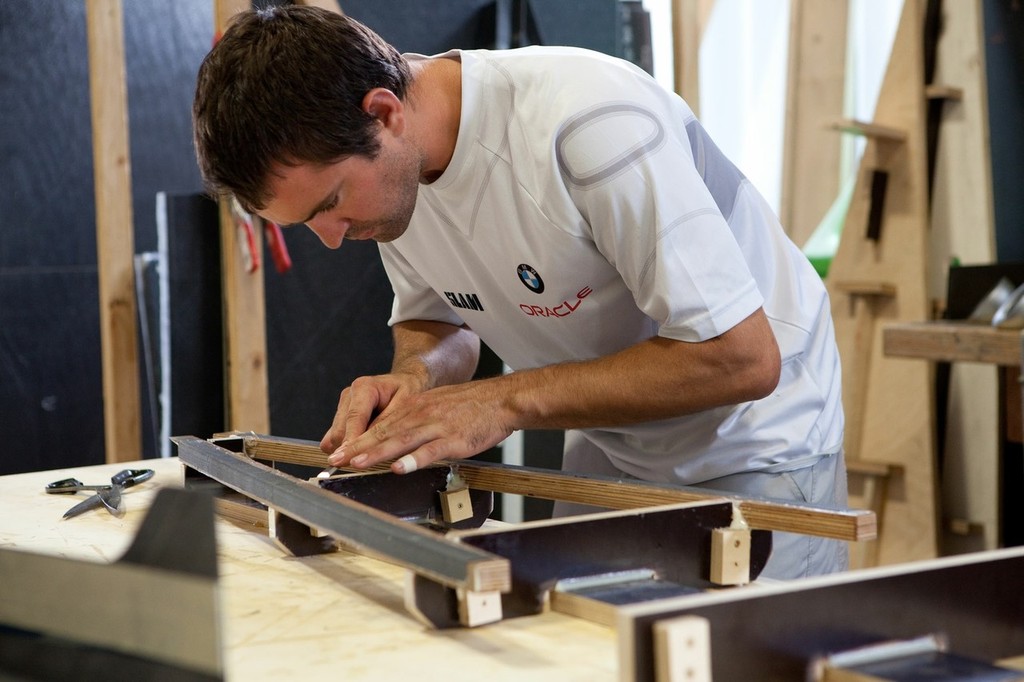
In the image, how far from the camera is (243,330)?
3139 mm

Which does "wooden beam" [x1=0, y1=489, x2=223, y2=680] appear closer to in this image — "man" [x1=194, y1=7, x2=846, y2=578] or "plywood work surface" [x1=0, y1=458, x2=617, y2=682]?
"plywood work surface" [x1=0, y1=458, x2=617, y2=682]

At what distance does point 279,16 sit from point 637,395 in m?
0.68

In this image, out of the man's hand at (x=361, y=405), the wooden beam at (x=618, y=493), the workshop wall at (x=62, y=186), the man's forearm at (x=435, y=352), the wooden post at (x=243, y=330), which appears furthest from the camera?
the workshop wall at (x=62, y=186)

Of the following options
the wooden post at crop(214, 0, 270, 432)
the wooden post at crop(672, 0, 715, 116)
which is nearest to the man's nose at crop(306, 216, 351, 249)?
the wooden post at crop(214, 0, 270, 432)

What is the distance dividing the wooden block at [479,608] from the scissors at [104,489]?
0.78m

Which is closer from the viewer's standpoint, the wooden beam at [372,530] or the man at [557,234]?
the wooden beam at [372,530]

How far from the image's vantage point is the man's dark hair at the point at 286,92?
1.34 meters

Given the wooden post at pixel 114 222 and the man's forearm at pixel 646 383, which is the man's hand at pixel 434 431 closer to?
the man's forearm at pixel 646 383

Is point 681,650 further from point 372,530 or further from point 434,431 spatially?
point 434,431

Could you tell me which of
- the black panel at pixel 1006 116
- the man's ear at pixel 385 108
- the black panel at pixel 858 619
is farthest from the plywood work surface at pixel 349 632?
the black panel at pixel 1006 116

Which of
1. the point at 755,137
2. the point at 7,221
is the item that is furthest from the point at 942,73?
the point at 7,221

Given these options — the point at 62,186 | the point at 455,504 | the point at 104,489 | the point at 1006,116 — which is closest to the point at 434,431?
the point at 455,504

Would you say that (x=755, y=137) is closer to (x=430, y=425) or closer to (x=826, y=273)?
(x=826, y=273)

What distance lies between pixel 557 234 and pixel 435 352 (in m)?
0.54
